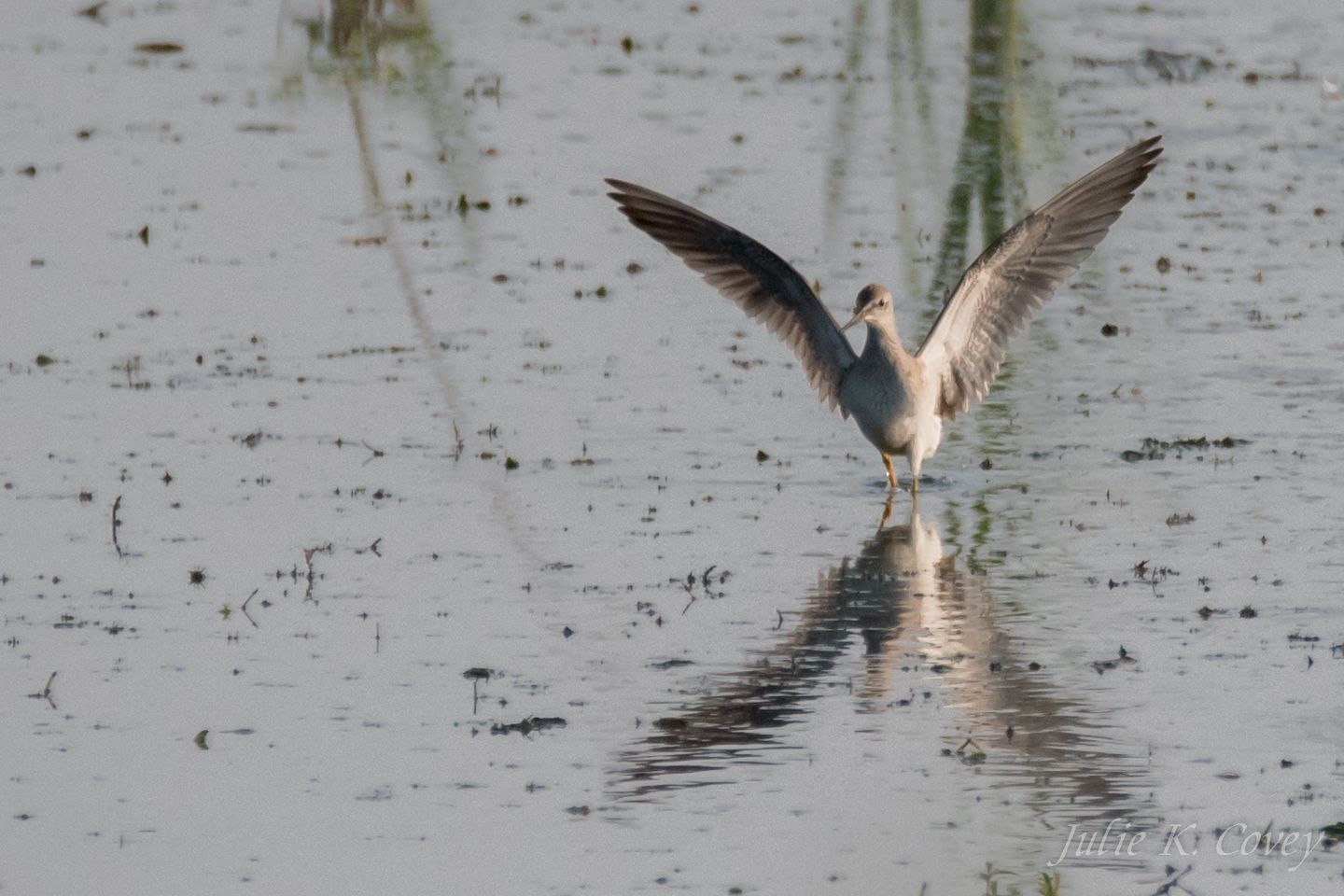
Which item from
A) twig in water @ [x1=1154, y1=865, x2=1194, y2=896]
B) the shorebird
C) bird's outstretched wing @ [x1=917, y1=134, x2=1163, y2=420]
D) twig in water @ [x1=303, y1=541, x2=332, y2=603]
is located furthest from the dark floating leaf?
bird's outstretched wing @ [x1=917, y1=134, x2=1163, y2=420]

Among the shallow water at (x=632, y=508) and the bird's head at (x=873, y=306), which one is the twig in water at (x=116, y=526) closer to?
the shallow water at (x=632, y=508)

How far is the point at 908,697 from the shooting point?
25.6 ft

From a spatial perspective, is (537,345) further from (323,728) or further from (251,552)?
(323,728)

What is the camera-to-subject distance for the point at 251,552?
30.6 feet

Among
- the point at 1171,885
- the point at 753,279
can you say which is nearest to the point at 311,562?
the point at 753,279

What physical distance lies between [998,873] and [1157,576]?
305 cm

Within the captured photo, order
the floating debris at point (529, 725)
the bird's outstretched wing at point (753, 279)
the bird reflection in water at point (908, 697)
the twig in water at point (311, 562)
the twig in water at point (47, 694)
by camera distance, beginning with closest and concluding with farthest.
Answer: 1. the bird reflection in water at point (908, 697)
2. the floating debris at point (529, 725)
3. the twig in water at point (47, 694)
4. the twig in water at point (311, 562)
5. the bird's outstretched wing at point (753, 279)

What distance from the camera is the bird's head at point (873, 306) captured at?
10.6 m

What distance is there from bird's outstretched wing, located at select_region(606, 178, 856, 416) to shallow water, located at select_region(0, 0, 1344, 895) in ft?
1.66

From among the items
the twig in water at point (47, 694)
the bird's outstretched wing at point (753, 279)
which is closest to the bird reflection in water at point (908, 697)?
the bird's outstretched wing at point (753, 279)

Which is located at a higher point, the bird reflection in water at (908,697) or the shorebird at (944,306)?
the shorebird at (944,306)

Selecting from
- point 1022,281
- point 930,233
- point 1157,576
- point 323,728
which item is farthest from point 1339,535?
point 930,233

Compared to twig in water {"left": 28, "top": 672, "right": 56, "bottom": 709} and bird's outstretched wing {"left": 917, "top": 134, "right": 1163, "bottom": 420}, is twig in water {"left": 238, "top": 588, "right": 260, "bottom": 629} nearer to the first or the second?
twig in water {"left": 28, "top": 672, "right": 56, "bottom": 709}

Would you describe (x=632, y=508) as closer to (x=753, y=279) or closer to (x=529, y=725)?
(x=753, y=279)
